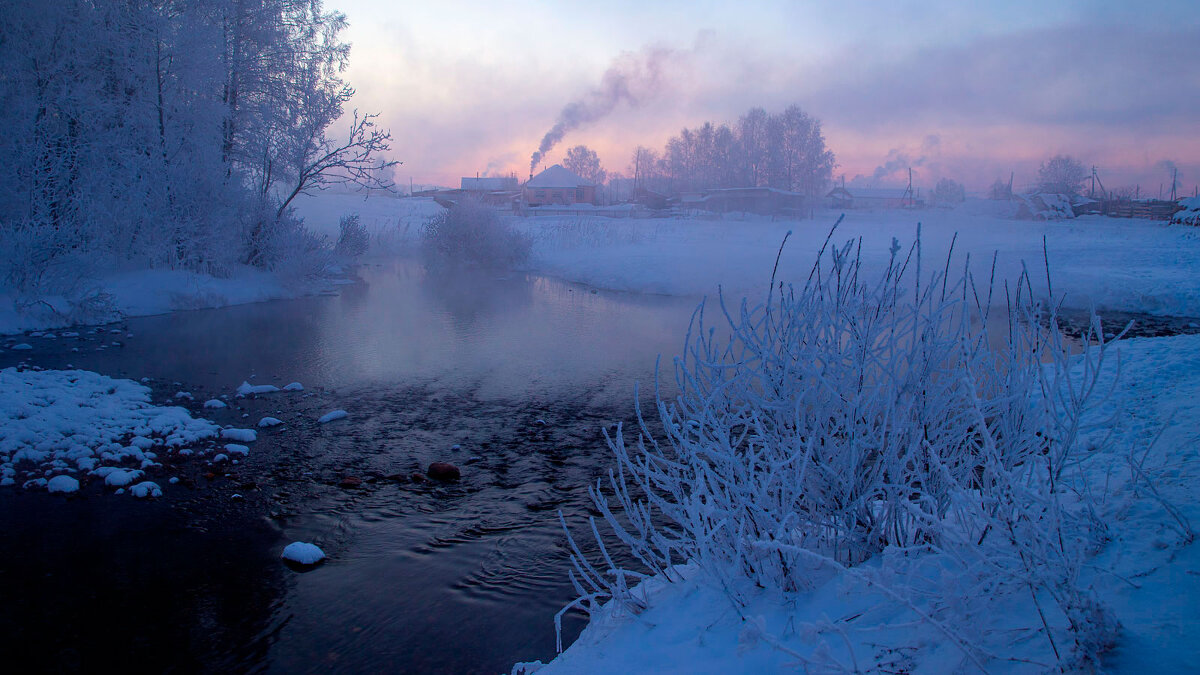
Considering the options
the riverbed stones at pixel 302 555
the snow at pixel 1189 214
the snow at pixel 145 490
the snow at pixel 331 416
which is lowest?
the riverbed stones at pixel 302 555

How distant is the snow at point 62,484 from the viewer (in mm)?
5641

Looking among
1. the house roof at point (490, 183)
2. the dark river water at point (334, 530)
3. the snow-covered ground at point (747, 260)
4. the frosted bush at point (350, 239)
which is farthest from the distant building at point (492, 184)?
the dark river water at point (334, 530)

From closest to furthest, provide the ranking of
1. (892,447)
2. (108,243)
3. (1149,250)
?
(892,447)
(108,243)
(1149,250)

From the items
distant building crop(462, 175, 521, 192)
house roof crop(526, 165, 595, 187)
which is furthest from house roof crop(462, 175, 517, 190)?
house roof crop(526, 165, 595, 187)

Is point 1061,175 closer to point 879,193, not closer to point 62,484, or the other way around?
point 879,193

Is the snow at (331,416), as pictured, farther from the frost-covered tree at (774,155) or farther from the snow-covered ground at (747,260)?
the frost-covered tree at (774,155)

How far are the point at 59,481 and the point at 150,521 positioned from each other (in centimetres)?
115

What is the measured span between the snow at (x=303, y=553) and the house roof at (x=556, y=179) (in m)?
60.0

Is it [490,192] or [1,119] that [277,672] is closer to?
[1,119]

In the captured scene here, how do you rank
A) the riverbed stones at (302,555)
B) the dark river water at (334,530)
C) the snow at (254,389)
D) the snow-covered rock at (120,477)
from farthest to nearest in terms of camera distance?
the snow at (254,389) < the snow-covered rock at (120,477) < the riverbed stones at (302,555) < the dark river water at (334,530)

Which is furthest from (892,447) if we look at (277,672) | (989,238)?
(989,238)

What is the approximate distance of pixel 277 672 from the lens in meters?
3.66

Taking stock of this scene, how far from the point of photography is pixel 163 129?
16.4 m

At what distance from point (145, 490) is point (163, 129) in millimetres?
14290
